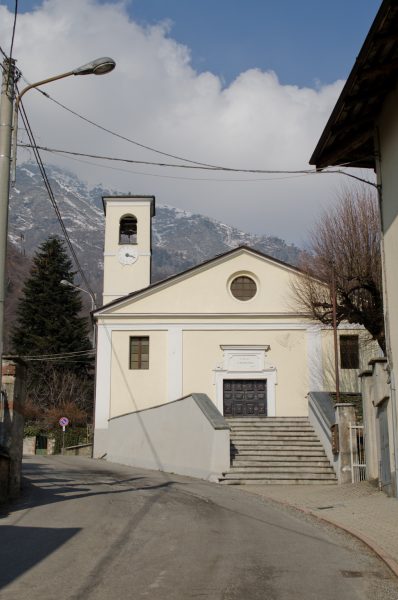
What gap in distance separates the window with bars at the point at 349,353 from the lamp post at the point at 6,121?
19.4 metres

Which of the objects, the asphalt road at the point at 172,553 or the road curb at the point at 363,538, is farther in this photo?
the road curb at the point at 363,538

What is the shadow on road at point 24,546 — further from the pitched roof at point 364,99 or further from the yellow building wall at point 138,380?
the yellow building wall at point 138,380

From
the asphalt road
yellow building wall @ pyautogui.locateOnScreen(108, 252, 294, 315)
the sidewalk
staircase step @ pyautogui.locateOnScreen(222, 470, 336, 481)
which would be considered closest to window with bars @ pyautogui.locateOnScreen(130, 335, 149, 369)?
yellow building wall @ pyautogui.locateOnScreen(108, 252, 294, 315)

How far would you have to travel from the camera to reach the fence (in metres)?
16.7

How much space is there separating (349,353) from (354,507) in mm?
16193

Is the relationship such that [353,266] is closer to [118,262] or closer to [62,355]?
[118,262]

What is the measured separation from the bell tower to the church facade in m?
4.48

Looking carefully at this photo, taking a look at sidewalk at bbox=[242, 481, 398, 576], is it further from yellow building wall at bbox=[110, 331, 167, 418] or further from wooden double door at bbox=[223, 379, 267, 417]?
yellow building wall at bbox=[110, 331, 167, 418]

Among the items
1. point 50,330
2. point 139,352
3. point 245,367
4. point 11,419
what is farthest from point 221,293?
point 50,330

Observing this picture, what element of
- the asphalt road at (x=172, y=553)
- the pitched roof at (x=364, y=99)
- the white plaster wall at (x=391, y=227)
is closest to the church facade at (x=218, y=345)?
the pitched roof at (x=364, y=99)

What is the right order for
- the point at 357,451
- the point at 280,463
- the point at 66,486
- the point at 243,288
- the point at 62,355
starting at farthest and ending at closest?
the point at 62,355 < the point at 243,288 < the point at 280,463 < the point at 357,451 < the point at 66,486

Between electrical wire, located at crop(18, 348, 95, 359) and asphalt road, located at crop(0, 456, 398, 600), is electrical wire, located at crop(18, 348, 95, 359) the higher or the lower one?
the higher one

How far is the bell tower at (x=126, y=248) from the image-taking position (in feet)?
111

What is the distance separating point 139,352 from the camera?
2894 centimetres
